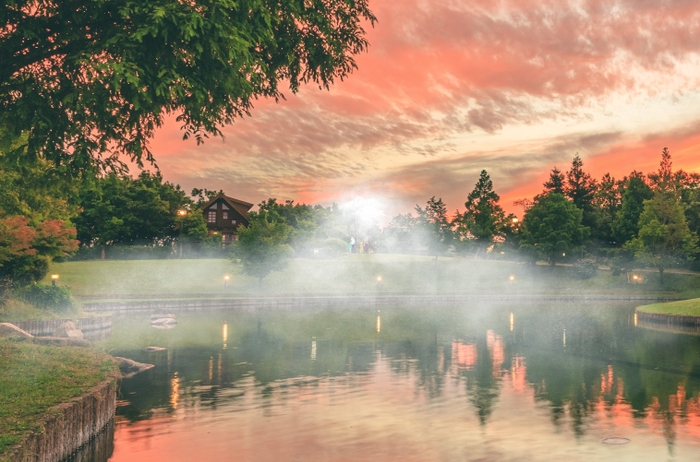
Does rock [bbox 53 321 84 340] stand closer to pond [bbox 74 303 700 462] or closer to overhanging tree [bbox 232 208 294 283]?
pond [bbox 74 303 700 462]

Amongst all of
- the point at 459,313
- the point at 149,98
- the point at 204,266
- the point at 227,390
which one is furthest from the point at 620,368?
the point at 204,266

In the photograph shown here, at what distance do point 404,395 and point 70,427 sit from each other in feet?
42.8

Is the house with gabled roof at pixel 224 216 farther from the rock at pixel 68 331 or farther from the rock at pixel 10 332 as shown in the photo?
the rock at pixel 10 332

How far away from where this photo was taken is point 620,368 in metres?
32.3

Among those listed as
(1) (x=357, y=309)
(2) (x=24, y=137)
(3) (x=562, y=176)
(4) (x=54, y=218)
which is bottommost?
(1) (x=357, y=309)

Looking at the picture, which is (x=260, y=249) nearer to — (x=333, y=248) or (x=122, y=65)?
(x=333, y=248)

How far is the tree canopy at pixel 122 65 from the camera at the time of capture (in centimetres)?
1456

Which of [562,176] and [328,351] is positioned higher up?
[562,176]

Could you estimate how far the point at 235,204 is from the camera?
438ft

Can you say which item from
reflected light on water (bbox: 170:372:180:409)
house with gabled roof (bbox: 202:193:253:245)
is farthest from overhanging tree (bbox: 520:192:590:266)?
reflected light on water (bbox: 170:372:180:409)

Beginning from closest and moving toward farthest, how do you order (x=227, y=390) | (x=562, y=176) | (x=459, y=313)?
(x=227, y=390) < (x=459, y=313) < (x=562, y=176)

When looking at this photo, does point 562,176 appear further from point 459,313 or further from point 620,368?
point 620,368

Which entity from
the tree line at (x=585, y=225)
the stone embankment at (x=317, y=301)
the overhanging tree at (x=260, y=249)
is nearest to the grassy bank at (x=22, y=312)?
the stone embankment at (x=317, y=301)

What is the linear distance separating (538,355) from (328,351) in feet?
36.8
